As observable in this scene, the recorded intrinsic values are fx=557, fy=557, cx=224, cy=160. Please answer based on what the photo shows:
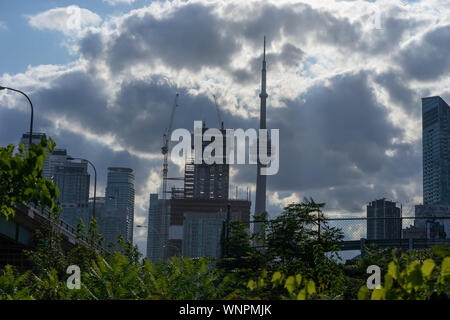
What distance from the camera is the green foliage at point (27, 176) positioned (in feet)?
28.4

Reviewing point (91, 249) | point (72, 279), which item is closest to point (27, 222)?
point (91, 249)

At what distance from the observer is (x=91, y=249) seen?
98.1ft

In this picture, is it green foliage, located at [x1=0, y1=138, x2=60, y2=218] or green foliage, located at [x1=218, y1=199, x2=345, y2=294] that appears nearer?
green foliage, located at [x1=0, y1=138, x2=60, y2=218]

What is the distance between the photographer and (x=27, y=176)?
8.94 m

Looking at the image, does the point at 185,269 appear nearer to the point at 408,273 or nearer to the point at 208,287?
the point at 208,287

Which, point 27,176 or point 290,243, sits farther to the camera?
point 290,243

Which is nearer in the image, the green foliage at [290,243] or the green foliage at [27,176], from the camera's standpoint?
the green foliage at [27,176]

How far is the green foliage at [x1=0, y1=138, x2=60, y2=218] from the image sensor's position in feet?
28.4
